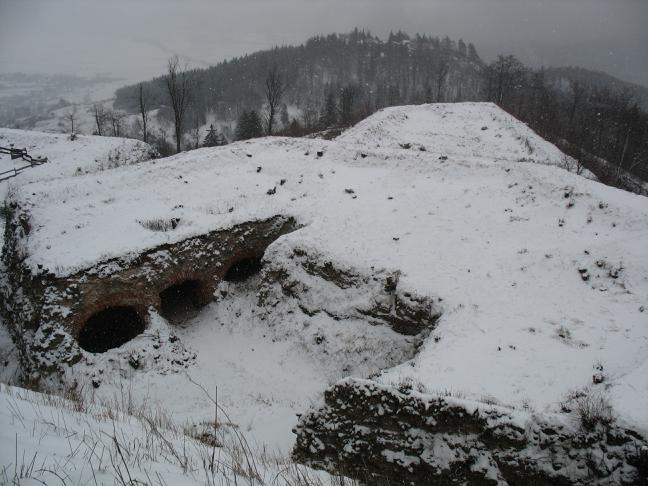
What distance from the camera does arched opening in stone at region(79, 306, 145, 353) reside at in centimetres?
1228

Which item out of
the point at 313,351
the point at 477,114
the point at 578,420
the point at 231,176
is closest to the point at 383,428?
the point at 578,420

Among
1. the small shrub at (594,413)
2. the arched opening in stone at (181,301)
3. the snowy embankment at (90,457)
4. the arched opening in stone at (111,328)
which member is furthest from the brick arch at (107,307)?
the small shrub at (594,413)

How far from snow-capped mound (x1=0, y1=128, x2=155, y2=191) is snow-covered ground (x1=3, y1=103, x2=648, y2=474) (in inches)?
615

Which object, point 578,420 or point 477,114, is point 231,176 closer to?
point 578,420

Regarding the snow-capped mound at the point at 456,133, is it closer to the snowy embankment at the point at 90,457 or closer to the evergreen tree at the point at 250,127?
the evergreen tree at the point at 250,127

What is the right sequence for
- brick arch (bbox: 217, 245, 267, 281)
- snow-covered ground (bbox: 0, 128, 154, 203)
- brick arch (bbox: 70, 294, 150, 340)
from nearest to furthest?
brick arch (bbox: 70, 294, 150, 340) < brick arch (bbox: 217, 245, 267, 281) < snow-covered ground (bbox: 0, 128, 154, 203)

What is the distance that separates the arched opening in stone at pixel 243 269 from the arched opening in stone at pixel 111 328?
3.97 m

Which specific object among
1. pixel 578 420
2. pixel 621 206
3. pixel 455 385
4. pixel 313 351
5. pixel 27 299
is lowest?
pixel 313 351

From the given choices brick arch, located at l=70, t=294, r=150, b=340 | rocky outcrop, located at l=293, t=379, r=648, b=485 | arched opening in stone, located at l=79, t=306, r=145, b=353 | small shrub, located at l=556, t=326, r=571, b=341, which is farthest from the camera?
arched opening in stone, located at l=79, t=306, r=145, b=353

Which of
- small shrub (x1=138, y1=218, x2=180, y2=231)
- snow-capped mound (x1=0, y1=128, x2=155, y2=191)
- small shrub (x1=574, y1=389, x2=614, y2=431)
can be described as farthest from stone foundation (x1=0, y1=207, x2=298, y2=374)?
snow-capped mound (x1=0, y1=128, x2=155, y2=191)

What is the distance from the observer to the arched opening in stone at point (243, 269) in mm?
15812

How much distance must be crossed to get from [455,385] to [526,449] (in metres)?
1.58

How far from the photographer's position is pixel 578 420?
5.89 m

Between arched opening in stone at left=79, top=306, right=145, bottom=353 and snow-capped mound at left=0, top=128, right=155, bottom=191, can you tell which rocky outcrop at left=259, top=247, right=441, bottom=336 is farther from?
snow-capped mound at left=0, top=128, right=155, bottom=191
